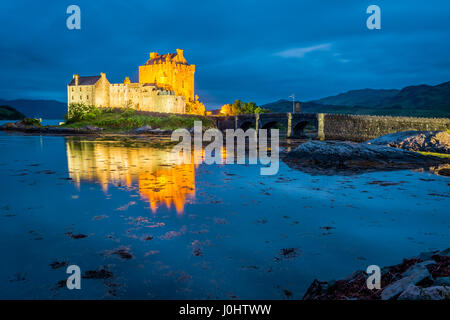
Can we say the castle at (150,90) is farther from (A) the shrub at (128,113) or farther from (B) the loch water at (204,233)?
(B) the loch water at (204,233)

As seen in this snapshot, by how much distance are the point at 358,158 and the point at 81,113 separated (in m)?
75.4

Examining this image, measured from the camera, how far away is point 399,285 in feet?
13.3

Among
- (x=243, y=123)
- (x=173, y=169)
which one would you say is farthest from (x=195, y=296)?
(x=243, y=123)

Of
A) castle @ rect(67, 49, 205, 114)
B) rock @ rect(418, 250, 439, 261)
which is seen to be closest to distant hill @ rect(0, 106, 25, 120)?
castle @ rect(67, 49, 205, 114)

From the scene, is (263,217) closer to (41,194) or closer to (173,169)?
(41,194)

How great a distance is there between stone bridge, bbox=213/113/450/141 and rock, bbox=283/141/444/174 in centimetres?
3254

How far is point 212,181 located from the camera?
13.8m

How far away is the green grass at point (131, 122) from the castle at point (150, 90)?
13.7 meters

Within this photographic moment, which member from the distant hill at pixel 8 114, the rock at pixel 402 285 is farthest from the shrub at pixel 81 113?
the distant hill at pixel 8 114

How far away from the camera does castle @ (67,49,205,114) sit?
91.6m

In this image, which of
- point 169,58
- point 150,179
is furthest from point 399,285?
point 169,58

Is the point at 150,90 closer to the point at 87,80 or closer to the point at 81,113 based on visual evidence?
the point at 87,80

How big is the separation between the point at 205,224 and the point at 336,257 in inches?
126
